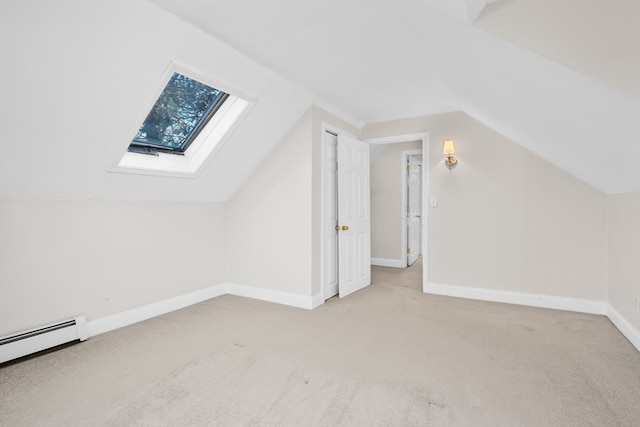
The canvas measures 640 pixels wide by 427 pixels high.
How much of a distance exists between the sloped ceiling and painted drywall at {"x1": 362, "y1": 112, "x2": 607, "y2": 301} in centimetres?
41

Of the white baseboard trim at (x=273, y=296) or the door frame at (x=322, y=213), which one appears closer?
the white baseboard trim at (x=273, y=296)

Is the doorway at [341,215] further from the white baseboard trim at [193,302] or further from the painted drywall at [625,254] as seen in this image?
the painted drywall at [625,254]

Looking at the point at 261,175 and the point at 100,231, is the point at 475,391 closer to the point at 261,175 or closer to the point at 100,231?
the point at 261,175

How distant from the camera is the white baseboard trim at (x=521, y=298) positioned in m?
3.21

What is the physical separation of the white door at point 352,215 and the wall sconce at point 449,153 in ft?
3.29

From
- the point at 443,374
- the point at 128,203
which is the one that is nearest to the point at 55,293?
the point at 128,203

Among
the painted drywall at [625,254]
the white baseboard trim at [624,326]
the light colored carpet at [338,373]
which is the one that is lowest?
the light colored carpet at [338,373]

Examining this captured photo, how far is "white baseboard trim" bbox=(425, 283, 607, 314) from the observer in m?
3.21

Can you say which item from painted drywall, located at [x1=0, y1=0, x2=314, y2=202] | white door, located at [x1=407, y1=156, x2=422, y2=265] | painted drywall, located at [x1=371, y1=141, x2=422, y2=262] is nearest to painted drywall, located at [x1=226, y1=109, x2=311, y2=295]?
painted drywall, located at [x1=0, y1=0, x2=314, y2=202]

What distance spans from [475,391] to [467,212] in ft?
7.70

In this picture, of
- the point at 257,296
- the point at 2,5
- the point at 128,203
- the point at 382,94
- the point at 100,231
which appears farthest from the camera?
the point at 257,296

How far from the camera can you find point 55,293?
2.52m

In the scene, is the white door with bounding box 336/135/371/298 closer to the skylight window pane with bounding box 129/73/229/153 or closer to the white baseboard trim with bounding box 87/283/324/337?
the white baseboard trim with bounding box 87/283/324/337

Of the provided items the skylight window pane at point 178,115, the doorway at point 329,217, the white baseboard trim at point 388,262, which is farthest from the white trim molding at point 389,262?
the skylight window pane at point 178,115
